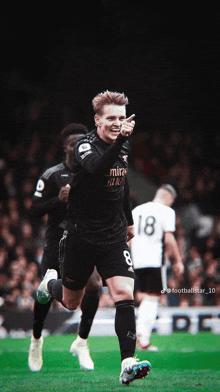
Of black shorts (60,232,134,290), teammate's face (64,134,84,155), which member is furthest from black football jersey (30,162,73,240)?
black shorts (60,232,134,290)

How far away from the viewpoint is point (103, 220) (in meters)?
3.67

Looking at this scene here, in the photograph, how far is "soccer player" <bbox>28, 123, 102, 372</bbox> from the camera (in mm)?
4914

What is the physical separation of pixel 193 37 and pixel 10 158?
5321 mm

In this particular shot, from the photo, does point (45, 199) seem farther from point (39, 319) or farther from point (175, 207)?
point (175, 207)

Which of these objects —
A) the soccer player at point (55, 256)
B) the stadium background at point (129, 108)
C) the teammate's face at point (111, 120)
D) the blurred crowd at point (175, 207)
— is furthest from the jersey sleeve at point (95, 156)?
the blurred crowd at point (175, 207)

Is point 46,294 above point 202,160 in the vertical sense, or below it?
below

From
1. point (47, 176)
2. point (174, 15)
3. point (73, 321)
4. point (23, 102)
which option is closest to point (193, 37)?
point (174, 15)

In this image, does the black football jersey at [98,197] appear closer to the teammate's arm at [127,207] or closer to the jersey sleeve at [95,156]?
the jersey sleeve at [95,156]

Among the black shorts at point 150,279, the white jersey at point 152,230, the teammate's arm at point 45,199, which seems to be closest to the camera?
the teammate's arm at point 45,199

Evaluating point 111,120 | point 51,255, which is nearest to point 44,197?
point 51,255

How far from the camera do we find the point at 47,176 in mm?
5074

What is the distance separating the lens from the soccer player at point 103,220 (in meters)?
3.50

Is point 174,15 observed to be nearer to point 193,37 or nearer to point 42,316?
point 193,37

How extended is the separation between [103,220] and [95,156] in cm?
49
